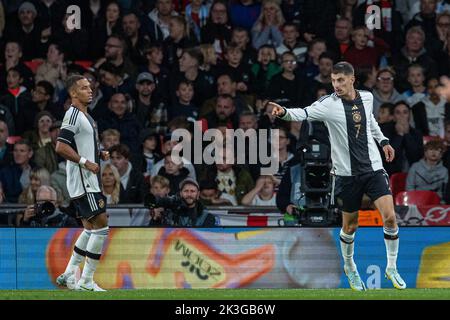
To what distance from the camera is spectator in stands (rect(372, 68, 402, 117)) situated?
19.9 meters

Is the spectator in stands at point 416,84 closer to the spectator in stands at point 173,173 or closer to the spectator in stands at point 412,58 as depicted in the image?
the spectator in stands at point 412,58

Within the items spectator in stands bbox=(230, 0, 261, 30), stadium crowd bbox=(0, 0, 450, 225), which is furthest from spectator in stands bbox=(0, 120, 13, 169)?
spectator in stands bbox=(230, 0, 261, 30)

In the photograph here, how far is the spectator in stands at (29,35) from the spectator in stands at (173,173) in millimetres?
3837

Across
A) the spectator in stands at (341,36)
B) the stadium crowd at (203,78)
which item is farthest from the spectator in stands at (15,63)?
the spectator in stands at (341,36)

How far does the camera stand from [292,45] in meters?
20.8

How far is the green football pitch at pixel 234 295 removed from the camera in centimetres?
1262

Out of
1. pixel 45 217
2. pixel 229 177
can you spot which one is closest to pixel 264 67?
pixel 229 177

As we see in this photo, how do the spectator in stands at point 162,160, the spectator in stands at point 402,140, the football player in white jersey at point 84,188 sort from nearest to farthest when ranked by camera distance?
the football player in white jersey at point 84,188, the spectator in stands at point 162,160, the spectator in stands at point 402,140

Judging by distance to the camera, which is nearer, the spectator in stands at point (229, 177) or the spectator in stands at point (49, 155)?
the spectator in stands at point (229, 177)

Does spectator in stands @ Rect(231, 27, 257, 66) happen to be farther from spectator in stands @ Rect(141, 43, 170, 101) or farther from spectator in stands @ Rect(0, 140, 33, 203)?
spectator in stands @ Rect(0, 140, 33, 203)

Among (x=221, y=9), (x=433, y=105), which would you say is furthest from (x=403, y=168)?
(x=221, y=9)

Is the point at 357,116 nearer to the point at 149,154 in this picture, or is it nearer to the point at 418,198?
the point at 418,198

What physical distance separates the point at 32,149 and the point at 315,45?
15.6 ft

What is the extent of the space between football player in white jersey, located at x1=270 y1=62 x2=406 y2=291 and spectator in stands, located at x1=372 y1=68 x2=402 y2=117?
5899 mm
